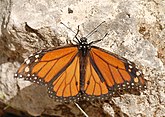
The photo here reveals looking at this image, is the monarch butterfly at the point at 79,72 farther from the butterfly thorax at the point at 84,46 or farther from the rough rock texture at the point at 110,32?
the rough rock texture at the point at 110,32

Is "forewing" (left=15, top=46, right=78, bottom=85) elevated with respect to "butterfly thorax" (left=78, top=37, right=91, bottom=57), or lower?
lower

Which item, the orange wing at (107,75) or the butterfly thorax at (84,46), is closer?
the orange wing at (107,75)

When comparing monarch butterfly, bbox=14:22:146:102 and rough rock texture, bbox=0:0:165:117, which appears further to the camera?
rough rock texture, bbox=0:0:165:117

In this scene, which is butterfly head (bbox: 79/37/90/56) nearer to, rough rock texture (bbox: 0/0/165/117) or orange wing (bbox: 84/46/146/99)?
orange wing (bbox: 84/46/146/99)

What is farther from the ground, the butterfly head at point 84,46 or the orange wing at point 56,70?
the butterfly head at point 84,46

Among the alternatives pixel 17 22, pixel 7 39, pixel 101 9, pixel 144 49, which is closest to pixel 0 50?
pixel 7 39

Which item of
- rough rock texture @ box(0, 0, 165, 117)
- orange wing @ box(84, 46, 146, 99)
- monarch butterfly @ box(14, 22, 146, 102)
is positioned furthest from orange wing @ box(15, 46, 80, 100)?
rough rock texture @ box(0, 0, 165, 117)

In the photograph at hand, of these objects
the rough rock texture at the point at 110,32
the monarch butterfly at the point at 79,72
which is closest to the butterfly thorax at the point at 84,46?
the monarch butterfly at the point at 79,72
